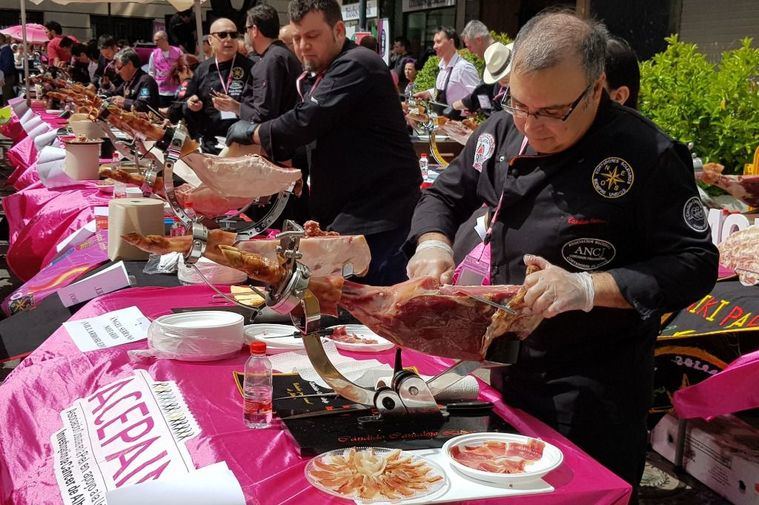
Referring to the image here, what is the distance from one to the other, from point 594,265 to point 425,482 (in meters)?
0.64

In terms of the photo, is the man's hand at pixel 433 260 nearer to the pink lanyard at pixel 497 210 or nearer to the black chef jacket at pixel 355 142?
the pink lanyard at pixel 497 210

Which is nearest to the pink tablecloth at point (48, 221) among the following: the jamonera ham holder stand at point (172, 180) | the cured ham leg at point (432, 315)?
the jamonera ham holder stand at point (172, 180)

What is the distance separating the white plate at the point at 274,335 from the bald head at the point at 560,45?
886mm

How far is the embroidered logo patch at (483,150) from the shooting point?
2.04 metres

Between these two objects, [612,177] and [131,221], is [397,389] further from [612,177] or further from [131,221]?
[131,221]

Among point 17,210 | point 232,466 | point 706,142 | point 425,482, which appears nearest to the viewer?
point 425,482

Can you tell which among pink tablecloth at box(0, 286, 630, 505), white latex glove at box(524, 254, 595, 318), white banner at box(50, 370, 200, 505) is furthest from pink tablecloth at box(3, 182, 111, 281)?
white latex glove at box(524, 254, 595, 318)

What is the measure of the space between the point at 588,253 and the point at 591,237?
36 mm

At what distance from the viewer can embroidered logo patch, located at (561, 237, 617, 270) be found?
1.73 metres

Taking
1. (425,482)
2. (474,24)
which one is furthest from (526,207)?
(474,24)

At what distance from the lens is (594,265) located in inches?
68.6

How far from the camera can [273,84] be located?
183 inches

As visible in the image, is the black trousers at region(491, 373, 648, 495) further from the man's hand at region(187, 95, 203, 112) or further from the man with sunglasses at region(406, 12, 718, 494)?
the man's hand at region(187, 95, 203, 112)

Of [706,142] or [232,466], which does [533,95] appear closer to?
[232,466]
